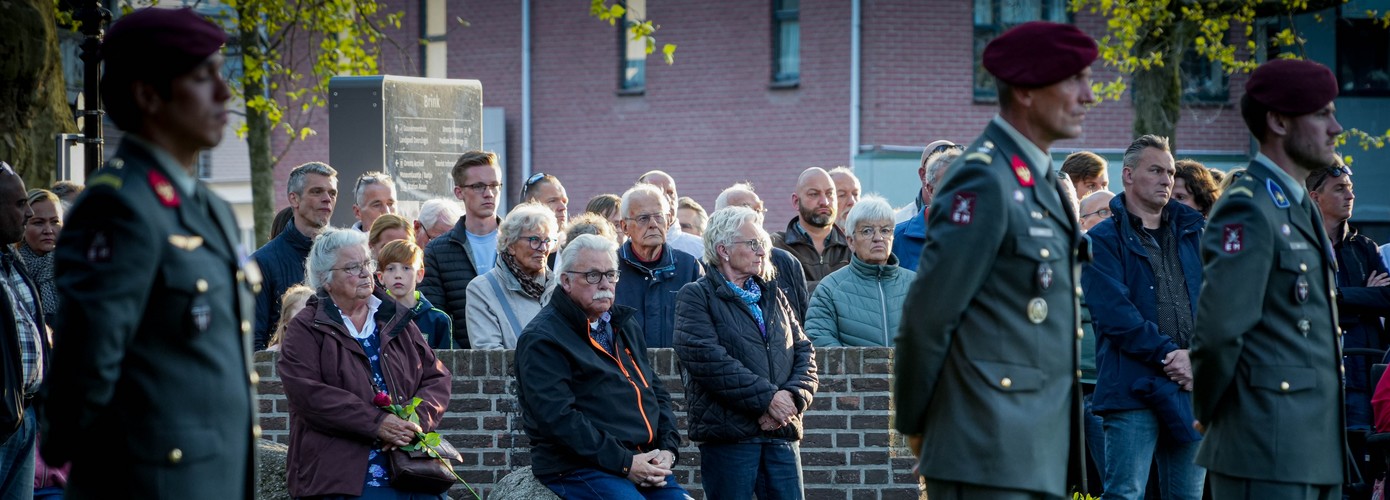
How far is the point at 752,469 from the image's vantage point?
811 cm

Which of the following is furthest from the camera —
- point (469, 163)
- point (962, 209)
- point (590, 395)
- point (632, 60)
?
point (632, 60)

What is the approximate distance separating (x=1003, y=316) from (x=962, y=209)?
339 mm

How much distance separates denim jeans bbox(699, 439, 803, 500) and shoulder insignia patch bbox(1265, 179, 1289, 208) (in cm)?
317

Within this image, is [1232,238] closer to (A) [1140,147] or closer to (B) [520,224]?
(A) [1140,147]

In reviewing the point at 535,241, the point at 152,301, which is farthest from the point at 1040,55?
the point at 535,241

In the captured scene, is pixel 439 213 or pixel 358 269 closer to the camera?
pixel 358 269

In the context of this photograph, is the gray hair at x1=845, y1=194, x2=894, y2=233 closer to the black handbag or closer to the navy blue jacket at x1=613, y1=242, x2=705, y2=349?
the navy blue jacket at x1=613, y1=242, x2=705, y2=349

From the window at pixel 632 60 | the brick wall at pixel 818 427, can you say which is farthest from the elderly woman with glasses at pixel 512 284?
the window at pixel 632 60

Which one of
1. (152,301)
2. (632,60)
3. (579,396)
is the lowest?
(579,396)

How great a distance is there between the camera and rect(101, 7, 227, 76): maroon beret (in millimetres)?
4301

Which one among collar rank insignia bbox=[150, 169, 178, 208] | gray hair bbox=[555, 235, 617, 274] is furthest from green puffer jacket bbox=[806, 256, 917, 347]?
collar rank insignia bbox=[150, 169, 178, 208]

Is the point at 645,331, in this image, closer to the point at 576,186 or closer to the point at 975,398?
the point at 975,398

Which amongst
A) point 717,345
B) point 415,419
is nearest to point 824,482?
point 717,345

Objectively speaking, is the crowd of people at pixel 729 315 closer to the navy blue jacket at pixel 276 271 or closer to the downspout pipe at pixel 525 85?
the navy blue jacket at pixel 276 271
